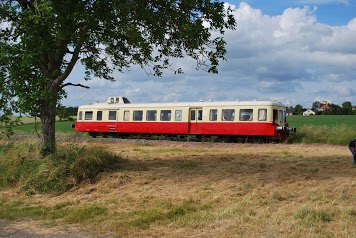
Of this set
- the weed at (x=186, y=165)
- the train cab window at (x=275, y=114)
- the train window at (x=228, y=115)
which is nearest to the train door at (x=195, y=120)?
the train window at (x=228, y=115)

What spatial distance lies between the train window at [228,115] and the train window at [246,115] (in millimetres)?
504

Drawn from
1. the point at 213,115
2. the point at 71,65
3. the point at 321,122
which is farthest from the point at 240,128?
the point at 321,122

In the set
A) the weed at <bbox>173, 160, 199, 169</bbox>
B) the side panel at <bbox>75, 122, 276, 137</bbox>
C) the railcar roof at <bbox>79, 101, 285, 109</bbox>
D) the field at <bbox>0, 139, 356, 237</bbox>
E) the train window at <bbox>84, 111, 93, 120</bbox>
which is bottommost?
the field at <bbox>0, 139, 356, 237</bbox>

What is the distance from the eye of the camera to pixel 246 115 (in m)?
24.7

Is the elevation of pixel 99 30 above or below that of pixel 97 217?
above

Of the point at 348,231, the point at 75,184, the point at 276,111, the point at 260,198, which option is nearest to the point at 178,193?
the point at 260,198

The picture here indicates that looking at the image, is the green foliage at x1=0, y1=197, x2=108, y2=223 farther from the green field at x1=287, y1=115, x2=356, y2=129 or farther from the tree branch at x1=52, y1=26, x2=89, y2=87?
the green field at x1=287, y1=115, x2=356, y2=129

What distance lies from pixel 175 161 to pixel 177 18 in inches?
187

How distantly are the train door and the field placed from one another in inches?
562

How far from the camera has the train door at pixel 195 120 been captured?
2648 cm

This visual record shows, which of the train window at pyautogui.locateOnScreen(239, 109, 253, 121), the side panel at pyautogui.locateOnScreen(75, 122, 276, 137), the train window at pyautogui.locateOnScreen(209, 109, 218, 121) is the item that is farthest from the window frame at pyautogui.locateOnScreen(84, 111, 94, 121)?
the train window at pyautogui.locateOnScreen(239, 109, 253, 121)

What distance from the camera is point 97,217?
7.46m

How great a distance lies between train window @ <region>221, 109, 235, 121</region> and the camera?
2517 centimetres

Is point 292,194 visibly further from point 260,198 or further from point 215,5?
point 215,5
